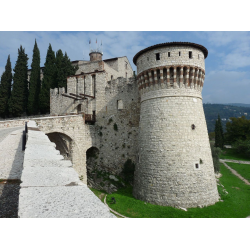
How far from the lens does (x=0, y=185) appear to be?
14.0ft

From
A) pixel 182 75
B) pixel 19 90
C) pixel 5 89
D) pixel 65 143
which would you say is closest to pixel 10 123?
pixel 65 143

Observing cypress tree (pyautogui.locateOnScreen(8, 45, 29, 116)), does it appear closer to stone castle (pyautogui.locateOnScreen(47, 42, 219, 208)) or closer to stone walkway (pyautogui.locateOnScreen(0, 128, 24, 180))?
stone castle (pyautogui.locateOnScreen(47, 42, 219, 208))

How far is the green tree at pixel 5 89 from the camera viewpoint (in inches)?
1261

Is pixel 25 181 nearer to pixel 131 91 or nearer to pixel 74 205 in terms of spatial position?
pixel 74 205

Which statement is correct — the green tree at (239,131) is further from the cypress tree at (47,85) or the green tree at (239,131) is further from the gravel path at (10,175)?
the gravel path at (10,175)

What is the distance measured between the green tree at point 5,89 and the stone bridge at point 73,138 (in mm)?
19124

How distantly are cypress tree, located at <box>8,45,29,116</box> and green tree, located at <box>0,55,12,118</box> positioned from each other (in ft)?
7.89

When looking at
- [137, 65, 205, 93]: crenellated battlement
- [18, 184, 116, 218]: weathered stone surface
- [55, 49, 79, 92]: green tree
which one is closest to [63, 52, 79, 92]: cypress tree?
[55, 49, 79, 92]: green tree

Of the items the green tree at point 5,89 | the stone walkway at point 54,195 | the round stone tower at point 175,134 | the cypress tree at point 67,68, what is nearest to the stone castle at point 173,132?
the round stone tower at point 175,134

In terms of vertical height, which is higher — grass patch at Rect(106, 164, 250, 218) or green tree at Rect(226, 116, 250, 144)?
green tree at Rect(226, 116, 250, 144)

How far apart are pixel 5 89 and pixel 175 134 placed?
106 feet

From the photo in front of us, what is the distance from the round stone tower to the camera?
1306 centimetres

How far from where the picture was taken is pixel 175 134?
1368cm
